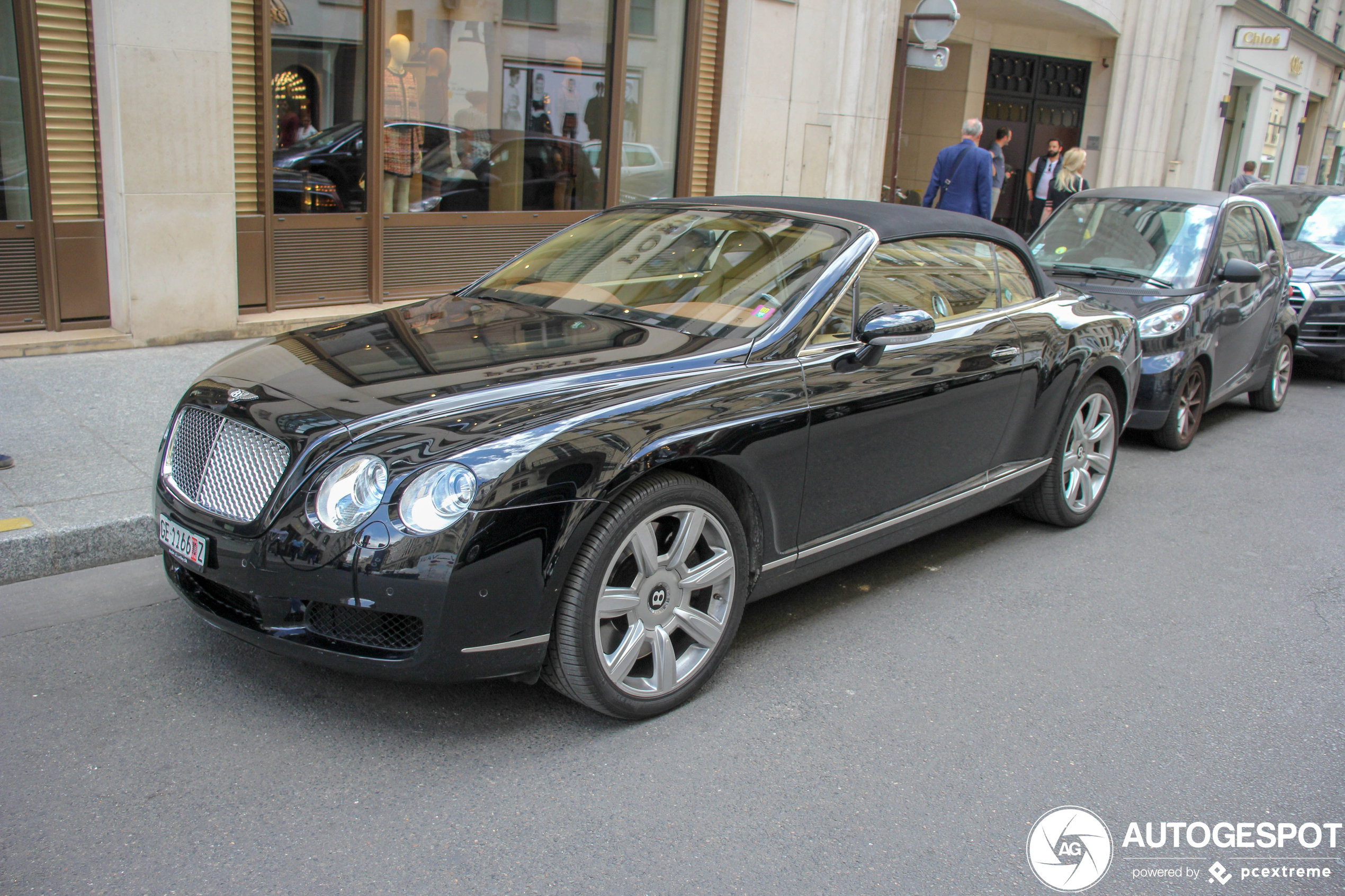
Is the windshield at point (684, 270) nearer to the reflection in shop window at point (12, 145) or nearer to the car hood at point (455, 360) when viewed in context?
the car hood at point (455, 360)

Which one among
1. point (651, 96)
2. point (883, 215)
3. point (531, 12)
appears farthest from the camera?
point (651, 96)

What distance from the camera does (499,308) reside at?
4352 mm

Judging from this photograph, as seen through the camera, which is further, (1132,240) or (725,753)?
(1132,240)

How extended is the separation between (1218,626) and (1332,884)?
1.76 m

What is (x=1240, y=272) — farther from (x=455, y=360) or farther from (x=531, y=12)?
(x=531, y=12)

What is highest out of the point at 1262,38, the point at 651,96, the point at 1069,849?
the point at 1262,38

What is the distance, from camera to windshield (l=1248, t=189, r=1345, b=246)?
1141cm

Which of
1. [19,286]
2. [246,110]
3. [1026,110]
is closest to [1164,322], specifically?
[246,110]

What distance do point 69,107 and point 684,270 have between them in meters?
5.22

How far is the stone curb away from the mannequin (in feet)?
17.0

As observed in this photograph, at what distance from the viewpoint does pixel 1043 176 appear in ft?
49.6

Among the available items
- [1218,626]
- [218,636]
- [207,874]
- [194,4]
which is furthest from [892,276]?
[194,4]

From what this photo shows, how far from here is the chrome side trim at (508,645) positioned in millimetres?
3049

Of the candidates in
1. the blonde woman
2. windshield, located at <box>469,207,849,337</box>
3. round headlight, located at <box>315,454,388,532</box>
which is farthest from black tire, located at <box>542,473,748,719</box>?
the blonde woman
